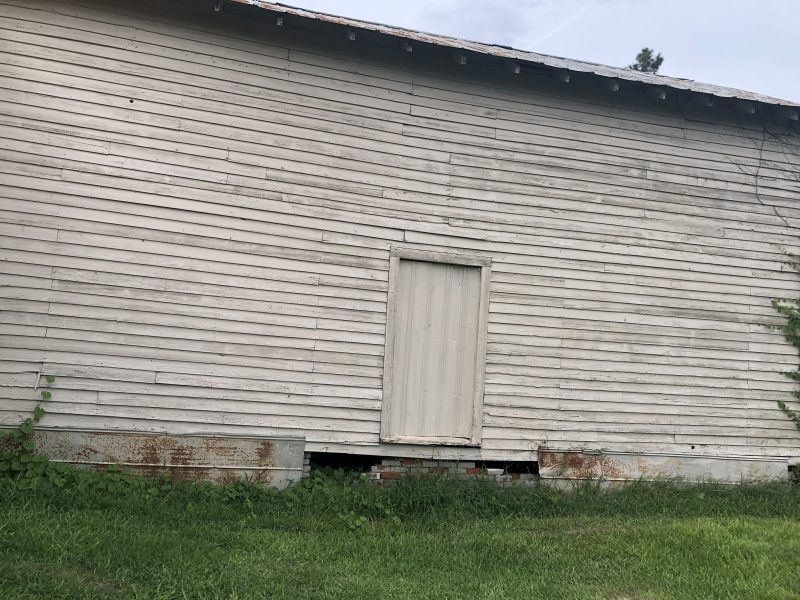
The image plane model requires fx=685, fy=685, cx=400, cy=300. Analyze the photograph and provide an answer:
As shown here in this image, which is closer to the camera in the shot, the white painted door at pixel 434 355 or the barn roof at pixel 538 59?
the barn roof at pixel 538 59

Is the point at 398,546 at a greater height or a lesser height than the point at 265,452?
lesser

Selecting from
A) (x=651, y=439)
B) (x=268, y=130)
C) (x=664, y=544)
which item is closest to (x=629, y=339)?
(x=651, y=439)

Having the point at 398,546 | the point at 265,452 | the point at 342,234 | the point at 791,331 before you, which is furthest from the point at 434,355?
the point at 791,331

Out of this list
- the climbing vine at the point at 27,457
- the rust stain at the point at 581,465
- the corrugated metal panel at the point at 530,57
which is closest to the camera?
the climbing vine at the point at 27,457

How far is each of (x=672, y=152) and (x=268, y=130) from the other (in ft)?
16.5

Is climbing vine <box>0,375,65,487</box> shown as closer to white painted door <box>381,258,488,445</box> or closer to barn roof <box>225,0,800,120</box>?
white painted door <box>381,258,488,445</box>

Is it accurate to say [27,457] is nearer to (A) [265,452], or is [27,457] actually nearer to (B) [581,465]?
(A) [265,452]

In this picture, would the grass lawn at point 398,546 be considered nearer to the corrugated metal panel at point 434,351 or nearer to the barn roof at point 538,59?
the corrugated metal panel at point 434,351

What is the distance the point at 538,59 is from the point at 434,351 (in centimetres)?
362

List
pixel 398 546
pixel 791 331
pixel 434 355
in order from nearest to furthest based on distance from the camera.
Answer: pixel 398 546
pixel 434 355
pixel 791 331

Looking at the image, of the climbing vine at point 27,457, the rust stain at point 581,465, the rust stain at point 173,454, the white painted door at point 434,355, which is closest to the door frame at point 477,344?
the white painted door at point 434,355

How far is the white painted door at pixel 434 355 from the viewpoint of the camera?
25.0ft

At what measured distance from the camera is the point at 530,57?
8070mm

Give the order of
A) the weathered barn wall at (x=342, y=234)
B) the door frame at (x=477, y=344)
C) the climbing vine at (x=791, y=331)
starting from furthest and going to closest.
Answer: the climbing vine at (x=791, y=331)
the door frame at (x=477, y=344)
the weathered barn wall at (x=342, y=234)
